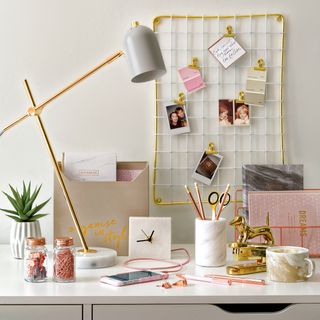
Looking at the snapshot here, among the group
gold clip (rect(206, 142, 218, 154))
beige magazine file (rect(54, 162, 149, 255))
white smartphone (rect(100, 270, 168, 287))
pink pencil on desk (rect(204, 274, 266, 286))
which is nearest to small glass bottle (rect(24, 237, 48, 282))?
white smartphone (rect(100, 270, 168, 287))

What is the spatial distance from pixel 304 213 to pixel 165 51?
0.67 metres

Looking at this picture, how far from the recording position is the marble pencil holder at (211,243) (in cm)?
159

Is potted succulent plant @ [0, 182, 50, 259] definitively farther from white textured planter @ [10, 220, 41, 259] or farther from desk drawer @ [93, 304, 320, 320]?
desk drawer @ [93, 304, 320, 320]

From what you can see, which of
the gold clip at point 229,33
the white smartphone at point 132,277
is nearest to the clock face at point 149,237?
the white smartphone at point 132,277

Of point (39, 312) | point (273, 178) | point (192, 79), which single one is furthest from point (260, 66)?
point (39, 312)

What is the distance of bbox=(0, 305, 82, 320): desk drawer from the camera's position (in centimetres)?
131

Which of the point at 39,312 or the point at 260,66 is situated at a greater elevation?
the point at 260,66

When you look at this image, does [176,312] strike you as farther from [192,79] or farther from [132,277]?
[192,79]

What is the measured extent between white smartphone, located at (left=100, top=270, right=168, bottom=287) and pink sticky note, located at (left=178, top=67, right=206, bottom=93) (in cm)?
68

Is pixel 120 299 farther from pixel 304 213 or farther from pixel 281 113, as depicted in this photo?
pixel 281 113

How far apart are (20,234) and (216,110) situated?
0.72m

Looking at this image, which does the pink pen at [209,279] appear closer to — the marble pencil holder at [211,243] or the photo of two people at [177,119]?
the marble pencil holder at [211,243]

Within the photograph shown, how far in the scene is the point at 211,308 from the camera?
133cm

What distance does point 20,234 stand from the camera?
171 cm
